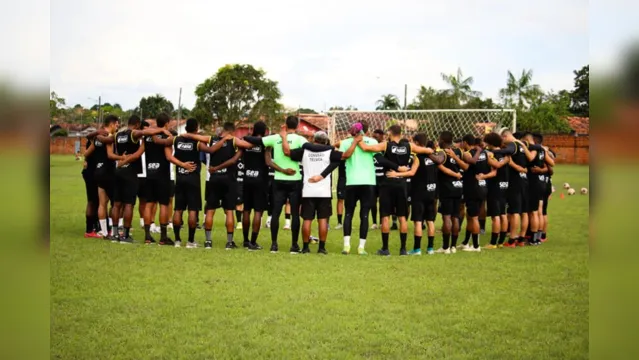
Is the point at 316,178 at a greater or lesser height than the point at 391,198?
greater

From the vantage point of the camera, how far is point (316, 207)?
38.4 ft

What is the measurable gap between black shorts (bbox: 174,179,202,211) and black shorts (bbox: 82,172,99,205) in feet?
7.42

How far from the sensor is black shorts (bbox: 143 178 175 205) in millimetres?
12102

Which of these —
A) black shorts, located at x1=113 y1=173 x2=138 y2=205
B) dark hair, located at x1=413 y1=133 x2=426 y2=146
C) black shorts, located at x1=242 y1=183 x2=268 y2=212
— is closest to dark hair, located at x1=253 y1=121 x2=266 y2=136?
black shorts, located at x1=242 y1=183 x2=268 y2=212

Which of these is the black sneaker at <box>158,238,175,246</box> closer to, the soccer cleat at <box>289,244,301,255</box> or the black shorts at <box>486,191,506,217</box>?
the soccer cleat at <box>289,244,301,255</box>

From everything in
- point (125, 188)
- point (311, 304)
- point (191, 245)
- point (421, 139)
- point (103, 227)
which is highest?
point (421, 139)

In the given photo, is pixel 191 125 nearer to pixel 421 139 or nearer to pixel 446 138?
pixel 421 139

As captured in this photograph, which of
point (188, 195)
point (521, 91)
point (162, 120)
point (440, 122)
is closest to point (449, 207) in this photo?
point (188, 195)

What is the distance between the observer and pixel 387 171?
11852 millimetres

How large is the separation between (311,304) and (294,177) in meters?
4.32

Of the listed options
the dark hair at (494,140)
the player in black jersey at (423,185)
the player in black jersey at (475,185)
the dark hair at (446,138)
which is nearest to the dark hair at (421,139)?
the player in black jersey at (423,185)
